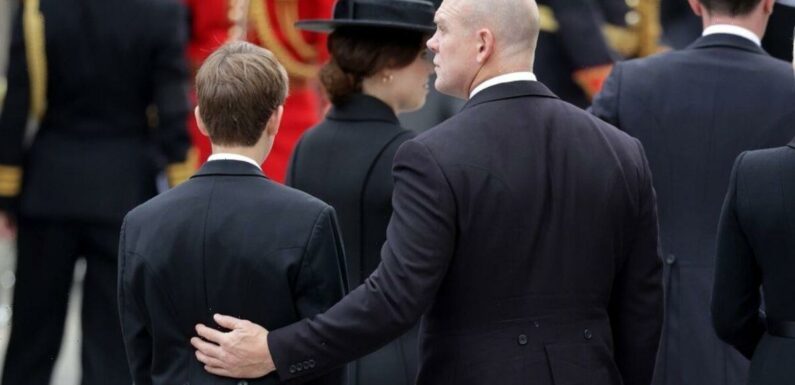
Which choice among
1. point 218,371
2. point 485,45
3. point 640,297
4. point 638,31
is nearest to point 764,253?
point 640,297

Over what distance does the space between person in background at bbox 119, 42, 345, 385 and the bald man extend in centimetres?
6

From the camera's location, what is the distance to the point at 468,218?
3842mm

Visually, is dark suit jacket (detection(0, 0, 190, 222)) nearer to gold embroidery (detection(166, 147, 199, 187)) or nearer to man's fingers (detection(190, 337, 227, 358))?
gold embroidery (detection(166, 147, 199, 187))

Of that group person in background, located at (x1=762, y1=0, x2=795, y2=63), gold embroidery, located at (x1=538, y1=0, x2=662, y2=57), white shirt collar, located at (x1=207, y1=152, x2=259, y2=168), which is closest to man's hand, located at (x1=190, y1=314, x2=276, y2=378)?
white shirt collar, located at (x1=207, y1=152, x2=259, y2=168)

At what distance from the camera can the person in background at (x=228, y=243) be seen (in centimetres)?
386

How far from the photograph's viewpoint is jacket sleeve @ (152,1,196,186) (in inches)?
245

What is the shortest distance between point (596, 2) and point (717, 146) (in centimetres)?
315

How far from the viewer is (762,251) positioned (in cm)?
401

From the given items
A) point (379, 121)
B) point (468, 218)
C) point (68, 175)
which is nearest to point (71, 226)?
point (68, 175)

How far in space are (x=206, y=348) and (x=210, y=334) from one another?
32 millimetres

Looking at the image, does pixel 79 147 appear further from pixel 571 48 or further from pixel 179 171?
pixel 571 48

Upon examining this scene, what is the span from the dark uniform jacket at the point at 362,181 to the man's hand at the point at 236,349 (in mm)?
896

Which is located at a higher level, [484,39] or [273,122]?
[484,39]

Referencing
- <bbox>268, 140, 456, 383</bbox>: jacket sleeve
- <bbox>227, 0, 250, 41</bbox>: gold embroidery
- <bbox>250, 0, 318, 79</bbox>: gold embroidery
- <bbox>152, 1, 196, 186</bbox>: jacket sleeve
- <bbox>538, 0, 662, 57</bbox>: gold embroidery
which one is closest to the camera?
<bbox>268, 140, 456, 383</bbox>: jacket sleeve
